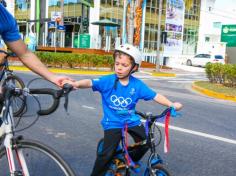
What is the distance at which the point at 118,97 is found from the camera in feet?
12.0

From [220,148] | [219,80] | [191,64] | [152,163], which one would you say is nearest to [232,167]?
[220,148]

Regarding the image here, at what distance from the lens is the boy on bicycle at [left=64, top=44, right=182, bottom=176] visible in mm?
3635

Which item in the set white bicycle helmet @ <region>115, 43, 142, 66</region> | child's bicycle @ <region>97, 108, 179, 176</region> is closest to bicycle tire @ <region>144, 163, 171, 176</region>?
child's bicycle @ <region>97, 108, 179, 176</region>

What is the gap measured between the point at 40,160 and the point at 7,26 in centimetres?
101

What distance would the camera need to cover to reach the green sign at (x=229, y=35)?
137ft

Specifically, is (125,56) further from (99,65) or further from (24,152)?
(99,65)

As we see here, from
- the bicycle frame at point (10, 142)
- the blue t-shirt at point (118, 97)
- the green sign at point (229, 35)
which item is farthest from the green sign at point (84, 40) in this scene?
the bicycle frame at point (10, 142)

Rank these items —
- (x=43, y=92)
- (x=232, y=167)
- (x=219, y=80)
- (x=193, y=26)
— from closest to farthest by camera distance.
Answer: (x=43, y=92), (x=232, y=167), (x=219, y=80), (x=193, y=26)

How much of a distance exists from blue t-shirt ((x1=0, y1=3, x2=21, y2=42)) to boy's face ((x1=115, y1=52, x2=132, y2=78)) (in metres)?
0.93

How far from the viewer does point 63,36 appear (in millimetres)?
41750

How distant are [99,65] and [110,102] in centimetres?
2123

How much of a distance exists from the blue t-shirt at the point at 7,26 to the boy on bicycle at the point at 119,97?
79cm

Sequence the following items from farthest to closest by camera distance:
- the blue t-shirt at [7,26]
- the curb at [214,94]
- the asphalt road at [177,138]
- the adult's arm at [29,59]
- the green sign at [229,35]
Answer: the green sign at [229,35]
the curb at [214,94]
the asphalt road at [177,138]
the adult's arm at [29,59]
the blue t-shirt at [7,26]

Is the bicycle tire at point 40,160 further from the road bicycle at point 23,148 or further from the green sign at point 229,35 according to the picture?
the green sign at point 229,35
